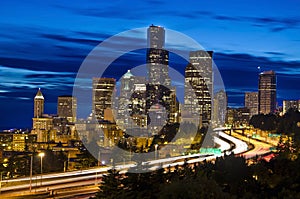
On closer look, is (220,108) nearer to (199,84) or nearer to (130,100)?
(199,84)

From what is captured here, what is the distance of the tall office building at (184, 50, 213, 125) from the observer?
307 ft

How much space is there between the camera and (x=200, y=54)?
346 ft

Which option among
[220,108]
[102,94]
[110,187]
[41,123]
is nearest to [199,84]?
[220,108]

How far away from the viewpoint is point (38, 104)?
358 feet

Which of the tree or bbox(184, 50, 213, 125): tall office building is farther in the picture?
bbox(184, 50, 213, 125): tall office building

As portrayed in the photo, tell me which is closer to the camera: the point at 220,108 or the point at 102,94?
the point at 102,94

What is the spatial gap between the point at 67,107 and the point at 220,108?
89.1 feet

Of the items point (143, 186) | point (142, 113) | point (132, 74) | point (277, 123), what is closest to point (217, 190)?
point (143, 186)

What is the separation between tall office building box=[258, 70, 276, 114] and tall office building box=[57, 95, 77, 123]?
3757 centimetres

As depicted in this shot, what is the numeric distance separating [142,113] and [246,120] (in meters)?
41.0

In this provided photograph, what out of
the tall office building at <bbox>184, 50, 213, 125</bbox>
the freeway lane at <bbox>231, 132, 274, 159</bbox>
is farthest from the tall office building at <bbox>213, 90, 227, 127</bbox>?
the freeway lane at <bbox>231, 132, 274, 159</bbox>

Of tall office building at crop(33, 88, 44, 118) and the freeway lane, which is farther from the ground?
tall office building at crop(33, 88, 44, 118)

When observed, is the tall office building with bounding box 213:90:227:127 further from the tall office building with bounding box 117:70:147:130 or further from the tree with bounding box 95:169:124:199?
the tree with bounding box 95:169:124:199

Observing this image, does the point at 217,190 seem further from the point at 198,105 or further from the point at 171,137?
the point at 198,105
